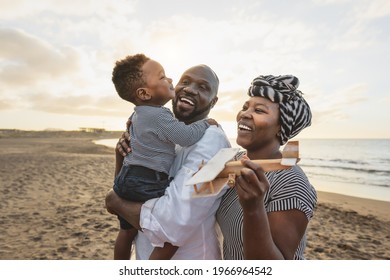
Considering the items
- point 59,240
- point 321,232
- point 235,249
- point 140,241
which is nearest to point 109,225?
point 59,240

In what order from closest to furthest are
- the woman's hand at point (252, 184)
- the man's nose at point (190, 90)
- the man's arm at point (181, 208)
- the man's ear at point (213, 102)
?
the woman's hand at point (252, 184) → the man's arm at point (181, 208) → the man's nose at point (190, 90) → the man's ear at point (213, 102)

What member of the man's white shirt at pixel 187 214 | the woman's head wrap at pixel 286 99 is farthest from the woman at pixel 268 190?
the man's white shirt at pixel 187 214

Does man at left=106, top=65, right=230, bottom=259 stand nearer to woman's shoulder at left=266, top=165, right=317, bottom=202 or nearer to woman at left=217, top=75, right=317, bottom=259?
woman at left=217, top=75, right=317, bottom=259

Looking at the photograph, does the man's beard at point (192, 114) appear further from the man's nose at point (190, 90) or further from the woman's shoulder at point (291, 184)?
the woman's shoulder at point (291, 184)

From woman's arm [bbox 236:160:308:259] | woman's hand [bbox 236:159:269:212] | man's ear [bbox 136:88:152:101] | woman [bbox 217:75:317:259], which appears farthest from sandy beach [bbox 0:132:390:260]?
woman's hand [bbox 236:159:269:212]

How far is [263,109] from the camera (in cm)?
197

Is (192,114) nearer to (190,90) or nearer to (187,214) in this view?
(190,90)

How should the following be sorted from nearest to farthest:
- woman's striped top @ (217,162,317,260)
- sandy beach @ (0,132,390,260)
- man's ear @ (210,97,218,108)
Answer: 1. woman's striped top @ (217,162,317,260)
2. man's ear @ (210,97,218,108)
3. sandy beach @ (0,132,390,260)

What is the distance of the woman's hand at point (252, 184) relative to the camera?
1.49 m

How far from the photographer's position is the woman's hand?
1.49 m

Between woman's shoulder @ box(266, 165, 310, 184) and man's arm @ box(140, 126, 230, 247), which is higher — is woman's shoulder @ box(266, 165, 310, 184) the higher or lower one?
the higher one

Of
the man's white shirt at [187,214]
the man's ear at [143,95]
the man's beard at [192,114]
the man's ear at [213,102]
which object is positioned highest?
the man's ear at [143,95]

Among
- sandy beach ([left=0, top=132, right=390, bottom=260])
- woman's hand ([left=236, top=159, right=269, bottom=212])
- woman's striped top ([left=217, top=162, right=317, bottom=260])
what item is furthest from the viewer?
sandy beach ([left=0, top=132, right=390, bottom=260])

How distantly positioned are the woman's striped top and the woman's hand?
241mm
